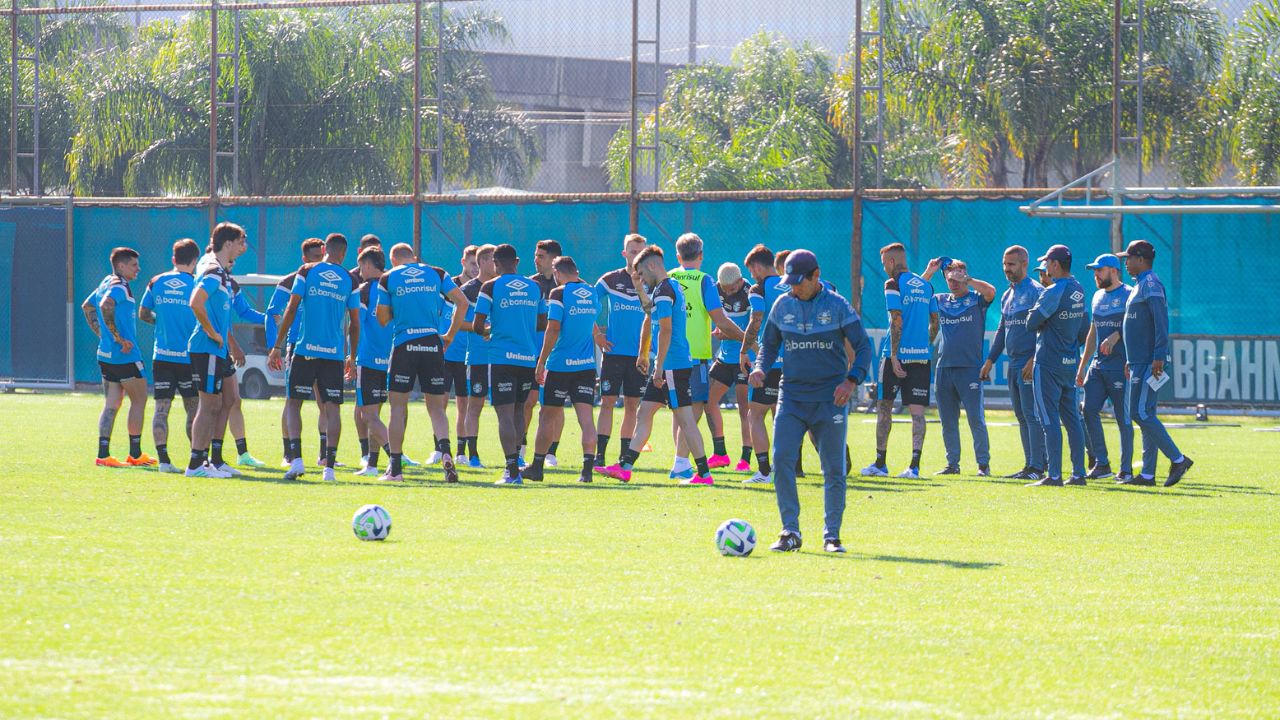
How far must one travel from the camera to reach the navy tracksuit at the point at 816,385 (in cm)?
968

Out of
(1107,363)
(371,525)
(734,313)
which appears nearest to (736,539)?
(371,525)

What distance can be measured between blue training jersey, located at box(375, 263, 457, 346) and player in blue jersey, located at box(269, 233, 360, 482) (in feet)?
1.31

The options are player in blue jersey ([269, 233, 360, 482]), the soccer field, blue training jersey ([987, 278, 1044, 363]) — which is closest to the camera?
the soccer field

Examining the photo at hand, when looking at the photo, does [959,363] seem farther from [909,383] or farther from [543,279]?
[543,279]

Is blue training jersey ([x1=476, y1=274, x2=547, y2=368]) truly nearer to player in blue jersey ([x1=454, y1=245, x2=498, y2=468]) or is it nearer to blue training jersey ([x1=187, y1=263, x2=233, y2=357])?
player in blue jersey ([x1=454, y1=245, x2=498, y2=468])

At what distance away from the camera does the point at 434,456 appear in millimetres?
15867

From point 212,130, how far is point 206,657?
22583 millimetres

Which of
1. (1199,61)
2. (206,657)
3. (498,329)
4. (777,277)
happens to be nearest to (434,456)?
(498,329)

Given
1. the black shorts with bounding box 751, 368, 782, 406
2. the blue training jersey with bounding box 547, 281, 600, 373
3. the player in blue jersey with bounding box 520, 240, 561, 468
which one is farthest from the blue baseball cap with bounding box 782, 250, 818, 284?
the player in blue jersey with bounding box 520, 240, 561, 468

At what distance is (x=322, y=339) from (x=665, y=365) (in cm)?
279

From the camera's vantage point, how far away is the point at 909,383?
1554cm

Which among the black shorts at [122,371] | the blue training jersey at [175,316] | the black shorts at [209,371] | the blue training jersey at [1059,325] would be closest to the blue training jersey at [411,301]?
the black shorts at [209,371]

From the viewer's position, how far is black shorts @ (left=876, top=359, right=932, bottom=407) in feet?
50.7

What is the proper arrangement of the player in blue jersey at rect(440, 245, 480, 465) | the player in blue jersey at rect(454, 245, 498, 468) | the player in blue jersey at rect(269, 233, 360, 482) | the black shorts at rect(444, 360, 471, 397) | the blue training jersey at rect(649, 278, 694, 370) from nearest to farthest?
the blue training jersey at rect(649, 278, 694, 370) → the player in blue jersey at rect(269, 233, 360, 482) → the player in blue jersey at rect(454, 245, 498, 468) → the player in blue jersey at rect(440, 245, 480, 465) → the black shorts at rect(444, 360, 471, 397)
